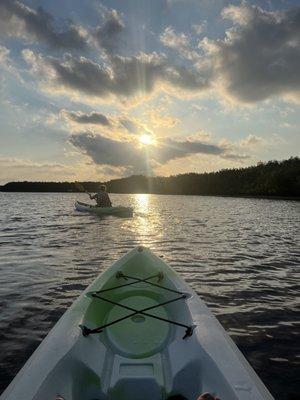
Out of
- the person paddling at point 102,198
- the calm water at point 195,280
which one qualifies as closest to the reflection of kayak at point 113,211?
the person paddling at point 102,198

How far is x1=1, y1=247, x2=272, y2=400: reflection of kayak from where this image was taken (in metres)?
4.49

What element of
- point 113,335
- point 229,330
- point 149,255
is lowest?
point 229,330

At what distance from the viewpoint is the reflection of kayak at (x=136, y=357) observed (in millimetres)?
4488

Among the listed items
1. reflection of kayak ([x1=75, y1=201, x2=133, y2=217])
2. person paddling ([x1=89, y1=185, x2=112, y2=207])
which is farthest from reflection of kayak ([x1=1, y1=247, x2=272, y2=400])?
reflection of kayak ([x1=75, y1=201, x2=133, y2=217])

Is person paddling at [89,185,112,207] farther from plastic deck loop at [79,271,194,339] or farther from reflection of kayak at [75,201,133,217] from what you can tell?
plastic deck loop at [79,271,194,339]

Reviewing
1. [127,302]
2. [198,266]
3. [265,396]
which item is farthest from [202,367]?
[198,266]

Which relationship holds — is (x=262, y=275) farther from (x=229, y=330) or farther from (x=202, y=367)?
(x=202, y=367)

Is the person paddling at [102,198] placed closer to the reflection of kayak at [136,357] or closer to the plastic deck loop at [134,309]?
the plastic deck loop at [134,309]

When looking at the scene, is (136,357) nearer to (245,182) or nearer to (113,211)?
(113,211)

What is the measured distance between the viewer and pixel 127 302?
7.65 meters

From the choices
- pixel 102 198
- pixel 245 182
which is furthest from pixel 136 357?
pixel 245 182

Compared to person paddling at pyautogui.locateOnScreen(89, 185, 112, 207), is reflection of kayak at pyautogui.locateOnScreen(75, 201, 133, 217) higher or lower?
lower

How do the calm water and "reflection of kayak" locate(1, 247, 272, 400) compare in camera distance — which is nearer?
"reflection of kayak" locate(1, 247, 272, 400)

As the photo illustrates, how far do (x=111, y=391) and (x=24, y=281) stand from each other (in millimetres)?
7519
